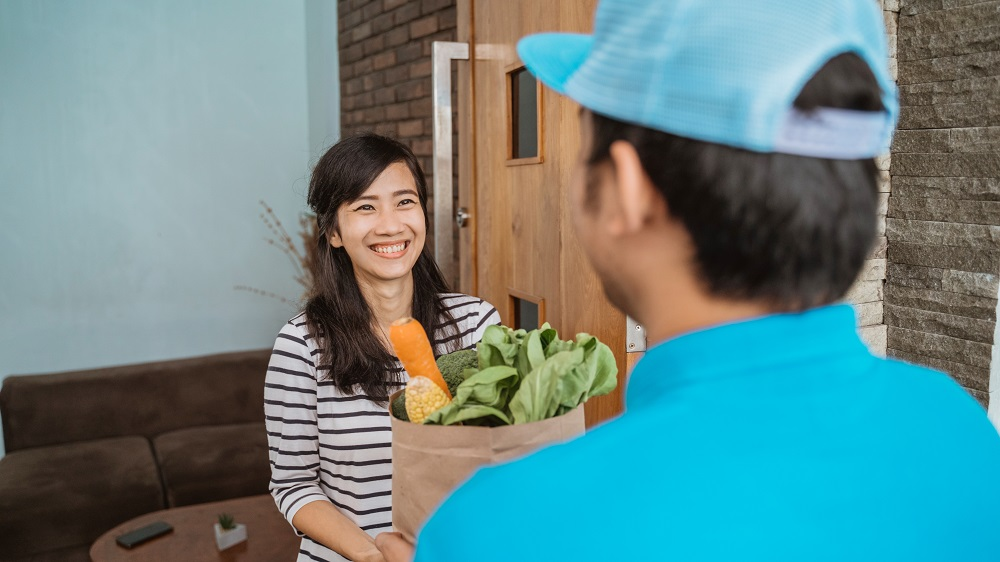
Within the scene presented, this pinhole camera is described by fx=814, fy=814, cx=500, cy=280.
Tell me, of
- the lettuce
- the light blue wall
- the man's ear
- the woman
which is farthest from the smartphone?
the man's ear

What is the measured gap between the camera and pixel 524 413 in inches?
31.9

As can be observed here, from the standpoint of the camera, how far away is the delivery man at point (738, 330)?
471mm

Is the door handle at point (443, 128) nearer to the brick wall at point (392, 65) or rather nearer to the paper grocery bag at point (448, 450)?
the brick wall at point (392, 65)

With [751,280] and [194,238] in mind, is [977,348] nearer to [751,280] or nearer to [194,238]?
[751,280]

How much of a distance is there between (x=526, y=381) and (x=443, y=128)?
1999mm

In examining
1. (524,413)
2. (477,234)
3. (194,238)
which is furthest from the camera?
(194,238)

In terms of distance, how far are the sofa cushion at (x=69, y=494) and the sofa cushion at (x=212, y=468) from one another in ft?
0.24

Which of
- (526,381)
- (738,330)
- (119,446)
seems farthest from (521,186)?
(119,446)

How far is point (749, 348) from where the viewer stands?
1.68 ft

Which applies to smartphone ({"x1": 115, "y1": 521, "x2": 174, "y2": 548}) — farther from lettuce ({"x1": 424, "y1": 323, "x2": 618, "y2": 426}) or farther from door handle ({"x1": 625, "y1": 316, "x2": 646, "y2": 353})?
lettuce ({"x1": 424, "y1": 323, "x2": 618, "y2": 426})

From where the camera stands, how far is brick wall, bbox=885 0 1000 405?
1449 millimetres

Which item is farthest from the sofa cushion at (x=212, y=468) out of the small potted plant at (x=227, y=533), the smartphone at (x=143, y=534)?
the small potted plant at (x=227, y=533)

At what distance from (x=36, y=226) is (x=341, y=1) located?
6.64ft

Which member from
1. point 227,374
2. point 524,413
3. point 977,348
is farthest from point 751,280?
point 227,374
